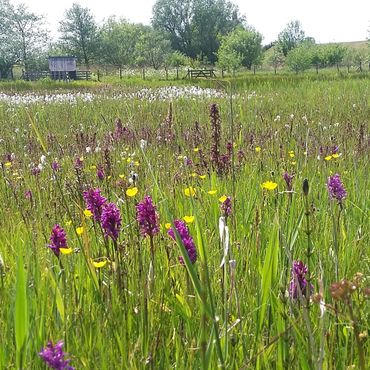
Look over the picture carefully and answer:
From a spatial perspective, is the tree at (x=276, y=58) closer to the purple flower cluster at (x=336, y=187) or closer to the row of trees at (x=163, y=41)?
the row of trees at (x=163, y=41)

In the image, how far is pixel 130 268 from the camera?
177 centimetres

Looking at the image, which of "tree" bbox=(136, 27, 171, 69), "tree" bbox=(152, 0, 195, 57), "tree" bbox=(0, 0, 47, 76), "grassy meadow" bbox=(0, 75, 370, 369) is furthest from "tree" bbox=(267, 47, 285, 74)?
"grassy meadow" bbox=(0, 75, 370, 369)

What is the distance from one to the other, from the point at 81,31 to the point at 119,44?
20.2 ft

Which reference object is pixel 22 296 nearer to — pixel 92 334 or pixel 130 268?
pixel 92 334


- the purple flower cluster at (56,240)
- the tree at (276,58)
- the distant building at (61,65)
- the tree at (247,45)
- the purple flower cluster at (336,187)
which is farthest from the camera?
the tree at (276,58)

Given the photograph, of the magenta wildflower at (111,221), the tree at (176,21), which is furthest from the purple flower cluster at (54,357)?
the tree at (176,21)

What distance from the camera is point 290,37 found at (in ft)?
282

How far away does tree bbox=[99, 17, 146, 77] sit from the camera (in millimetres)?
75000

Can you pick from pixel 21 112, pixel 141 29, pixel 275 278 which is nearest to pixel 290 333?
pixel 275 278

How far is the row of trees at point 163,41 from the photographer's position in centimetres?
6147

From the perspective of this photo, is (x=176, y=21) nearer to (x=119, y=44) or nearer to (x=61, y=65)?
(x=119, y=44)

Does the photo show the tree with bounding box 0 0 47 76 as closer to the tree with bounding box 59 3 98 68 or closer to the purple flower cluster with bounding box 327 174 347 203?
the tree with bounding box 59 3 98 68

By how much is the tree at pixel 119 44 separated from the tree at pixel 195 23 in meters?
5.37

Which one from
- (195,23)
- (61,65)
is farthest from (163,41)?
(61,65)
